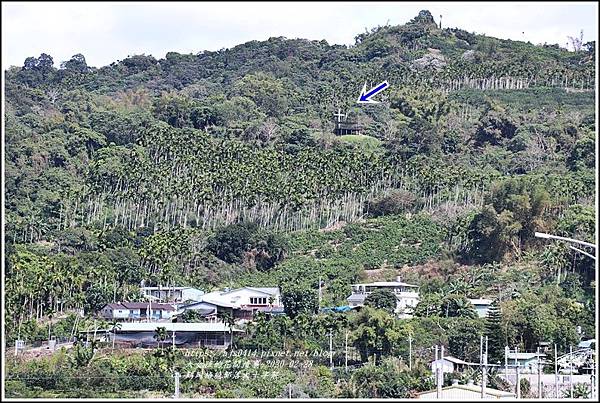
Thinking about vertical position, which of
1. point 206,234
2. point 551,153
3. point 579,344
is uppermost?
point 551,153

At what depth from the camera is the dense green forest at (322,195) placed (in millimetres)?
59562

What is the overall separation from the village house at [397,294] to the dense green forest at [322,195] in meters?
0.80

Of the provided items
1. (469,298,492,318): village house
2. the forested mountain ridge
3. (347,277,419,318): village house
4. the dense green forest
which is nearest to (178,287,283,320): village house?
the dense green forest

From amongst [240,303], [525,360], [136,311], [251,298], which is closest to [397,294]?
[251,298]

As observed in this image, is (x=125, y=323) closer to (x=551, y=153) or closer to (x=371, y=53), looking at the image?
(x=551, y=153)

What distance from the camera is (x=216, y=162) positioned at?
81625 millimetres

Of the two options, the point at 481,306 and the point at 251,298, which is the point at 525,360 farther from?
the point at 251,298

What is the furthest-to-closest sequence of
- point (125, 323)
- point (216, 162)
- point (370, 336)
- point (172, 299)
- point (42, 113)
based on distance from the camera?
point (42, 113), point (216, 162), point (172, 299), point (125, 323), point (370, 336)

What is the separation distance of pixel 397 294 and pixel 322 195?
1511 cm

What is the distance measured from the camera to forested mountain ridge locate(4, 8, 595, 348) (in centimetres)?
6731

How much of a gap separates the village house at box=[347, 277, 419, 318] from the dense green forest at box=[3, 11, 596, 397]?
31.6 inches

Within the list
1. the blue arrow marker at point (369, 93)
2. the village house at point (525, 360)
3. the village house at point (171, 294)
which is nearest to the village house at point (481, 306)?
the village house at point (525, 360)

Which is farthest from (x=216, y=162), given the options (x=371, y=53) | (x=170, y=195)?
(x=371, y=53)

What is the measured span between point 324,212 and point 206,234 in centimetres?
850
